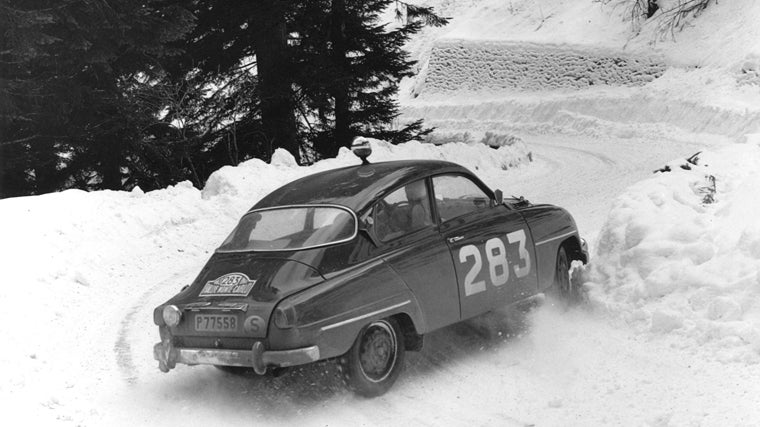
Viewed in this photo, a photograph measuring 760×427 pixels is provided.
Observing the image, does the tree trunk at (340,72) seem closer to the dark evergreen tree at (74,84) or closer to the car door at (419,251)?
the dark evergreen tree at (74,84)

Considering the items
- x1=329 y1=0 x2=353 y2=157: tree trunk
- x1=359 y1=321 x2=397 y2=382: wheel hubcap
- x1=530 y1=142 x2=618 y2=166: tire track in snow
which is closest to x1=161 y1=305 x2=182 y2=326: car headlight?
x1=359 y1=321 x2=397 y2=382: wheel hubcap

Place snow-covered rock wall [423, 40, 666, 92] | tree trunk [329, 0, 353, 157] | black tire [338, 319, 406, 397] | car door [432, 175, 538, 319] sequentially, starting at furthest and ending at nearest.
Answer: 1. snow-covered rock wall [423, 40, 666, 92]
2. tree trunk [329, 0, 353, 157]
3. car door [432, 175, 538, 319]
4. black tire [338, 319, 406, 397]

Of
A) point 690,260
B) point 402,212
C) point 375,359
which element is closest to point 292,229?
point 402,212

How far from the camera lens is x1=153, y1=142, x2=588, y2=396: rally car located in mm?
5492

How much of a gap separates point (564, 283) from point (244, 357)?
3.50 meters

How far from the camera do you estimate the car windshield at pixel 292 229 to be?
6.02 meters

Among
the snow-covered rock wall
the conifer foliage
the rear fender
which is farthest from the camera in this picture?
the snow-covered rock wall

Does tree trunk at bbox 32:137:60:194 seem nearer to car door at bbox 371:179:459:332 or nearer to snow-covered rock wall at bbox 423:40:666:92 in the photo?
car door at bbox 371:179:459:332

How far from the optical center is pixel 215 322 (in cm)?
566

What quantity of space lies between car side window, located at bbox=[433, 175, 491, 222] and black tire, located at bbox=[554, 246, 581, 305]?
1.08 metres

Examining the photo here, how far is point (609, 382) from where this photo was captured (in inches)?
225

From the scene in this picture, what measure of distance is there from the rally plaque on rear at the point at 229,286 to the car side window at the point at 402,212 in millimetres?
1036

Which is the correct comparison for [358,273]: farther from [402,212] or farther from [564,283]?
[564,283]

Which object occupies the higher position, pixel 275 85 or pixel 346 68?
pixel 346 68
